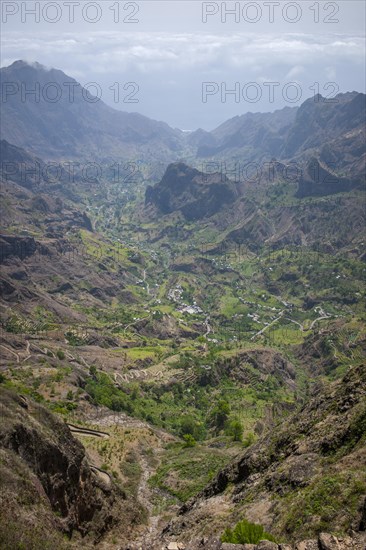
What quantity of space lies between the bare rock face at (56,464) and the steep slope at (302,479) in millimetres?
7305

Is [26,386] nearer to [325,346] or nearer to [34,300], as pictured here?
[34,300]

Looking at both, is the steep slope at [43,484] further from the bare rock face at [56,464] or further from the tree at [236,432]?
the tree at [236,432]

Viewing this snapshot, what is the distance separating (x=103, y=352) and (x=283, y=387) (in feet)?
181

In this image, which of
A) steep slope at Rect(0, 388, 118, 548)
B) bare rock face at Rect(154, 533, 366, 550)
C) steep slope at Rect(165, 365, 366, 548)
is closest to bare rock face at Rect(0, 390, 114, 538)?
steep slope at Rect(0, 388, 118, 548)

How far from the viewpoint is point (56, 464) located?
39.4m

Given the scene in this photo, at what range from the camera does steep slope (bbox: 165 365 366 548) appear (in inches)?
1085

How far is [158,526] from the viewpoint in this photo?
4759 cm

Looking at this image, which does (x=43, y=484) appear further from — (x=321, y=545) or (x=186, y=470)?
(x=186, y=470)

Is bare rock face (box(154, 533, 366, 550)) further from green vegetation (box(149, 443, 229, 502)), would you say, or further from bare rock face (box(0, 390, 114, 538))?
green vegetation (box(149, 443, 229, 502))

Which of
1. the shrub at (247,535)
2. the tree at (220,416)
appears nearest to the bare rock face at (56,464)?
the shrub at (247,535)

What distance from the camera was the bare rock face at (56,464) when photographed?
35.8 metres

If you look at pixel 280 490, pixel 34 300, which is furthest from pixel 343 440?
pixel 34 300

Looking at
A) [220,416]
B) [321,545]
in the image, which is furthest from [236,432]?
[321,545]

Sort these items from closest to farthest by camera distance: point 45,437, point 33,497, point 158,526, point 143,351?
point 33,497 → point 45,437 → point 158,526 → point 143,351
